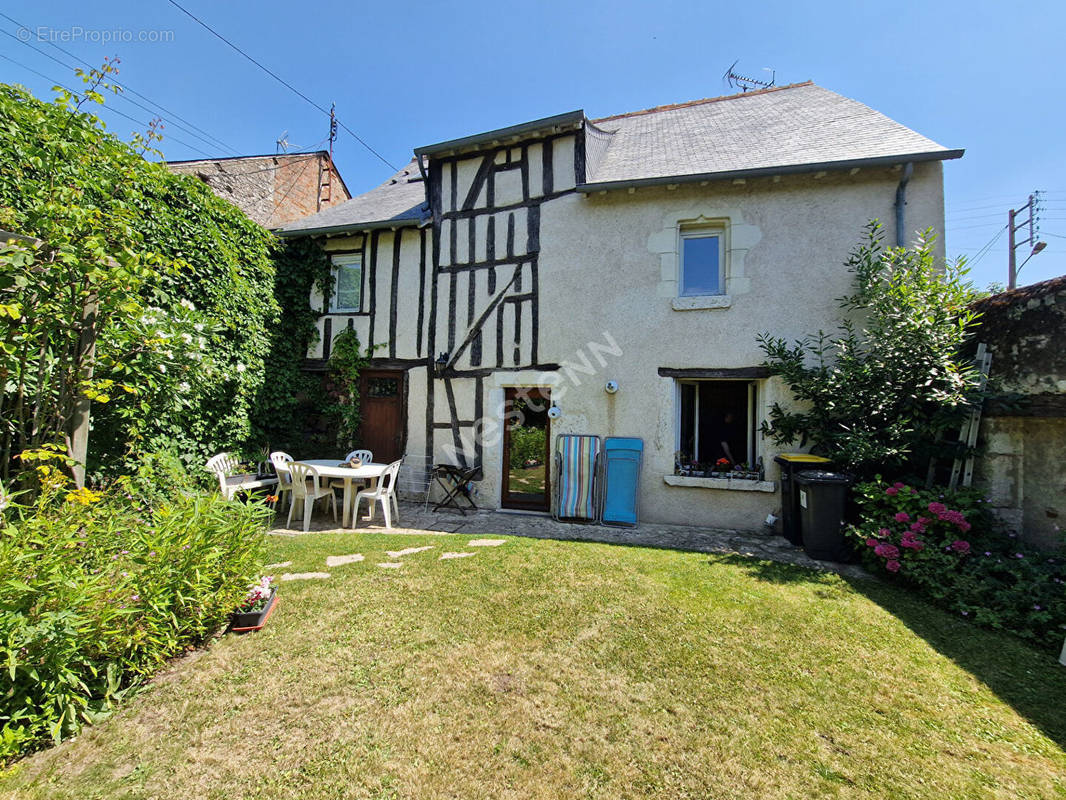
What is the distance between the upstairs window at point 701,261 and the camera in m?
5.58

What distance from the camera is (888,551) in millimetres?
3539

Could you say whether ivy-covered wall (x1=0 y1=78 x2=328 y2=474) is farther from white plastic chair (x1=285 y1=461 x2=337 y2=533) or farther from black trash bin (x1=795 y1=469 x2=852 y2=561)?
black trash bin (x1=795 y1=469 x2=852 y2=561)

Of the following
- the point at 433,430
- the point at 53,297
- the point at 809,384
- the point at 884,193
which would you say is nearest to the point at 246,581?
the point at 53,297

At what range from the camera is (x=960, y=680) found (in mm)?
2232

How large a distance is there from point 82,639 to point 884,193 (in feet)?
25.4

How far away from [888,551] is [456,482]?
488cm

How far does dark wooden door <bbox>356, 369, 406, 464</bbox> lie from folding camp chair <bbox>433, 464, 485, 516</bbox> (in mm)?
Answer: 954

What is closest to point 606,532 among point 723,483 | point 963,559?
point 723,483

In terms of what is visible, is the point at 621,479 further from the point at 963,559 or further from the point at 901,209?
the point at 901,209

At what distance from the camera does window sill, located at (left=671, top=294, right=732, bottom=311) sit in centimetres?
534

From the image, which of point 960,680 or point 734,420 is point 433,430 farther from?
point 960,680

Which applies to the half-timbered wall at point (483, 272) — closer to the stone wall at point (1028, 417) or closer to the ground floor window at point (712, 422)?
the ground floor window at point (712, 422)

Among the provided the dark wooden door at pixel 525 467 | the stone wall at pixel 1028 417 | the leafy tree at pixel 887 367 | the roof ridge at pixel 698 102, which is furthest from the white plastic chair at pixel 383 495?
the roof ridge at pixel 698 102

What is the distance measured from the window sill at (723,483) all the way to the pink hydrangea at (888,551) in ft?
4.97
